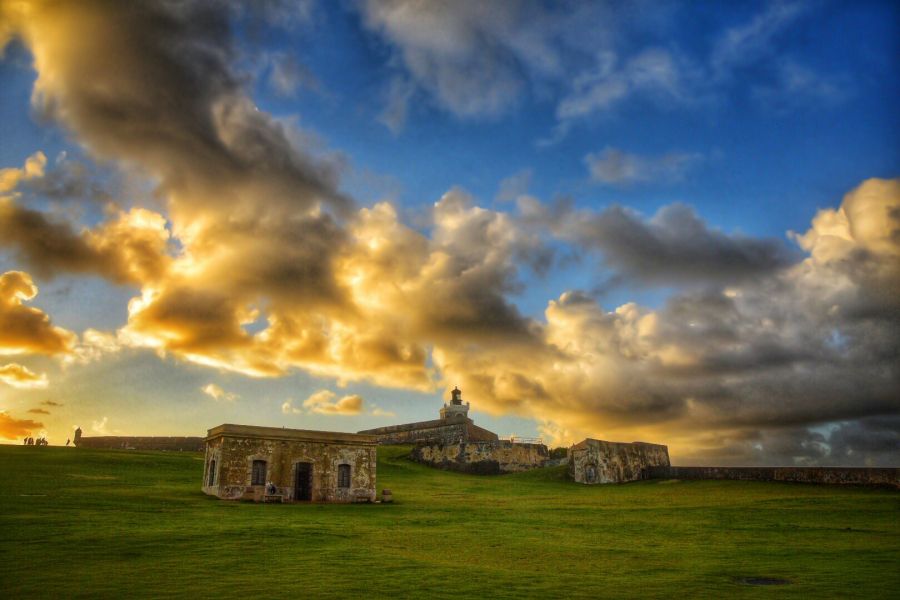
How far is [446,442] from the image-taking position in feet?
184

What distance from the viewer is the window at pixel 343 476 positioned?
3114 cm

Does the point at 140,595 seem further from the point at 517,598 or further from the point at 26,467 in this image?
the point at 26,467

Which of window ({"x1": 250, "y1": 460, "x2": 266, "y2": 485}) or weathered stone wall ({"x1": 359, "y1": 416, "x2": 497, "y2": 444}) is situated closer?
window ({"x1": 250, "y1": 460, "x2": 266, "y2": 485})

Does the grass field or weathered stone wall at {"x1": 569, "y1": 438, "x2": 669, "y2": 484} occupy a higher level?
weathered stone wall at {"x1": 569, "y1": 438, "x2": 669, "y2": 484}

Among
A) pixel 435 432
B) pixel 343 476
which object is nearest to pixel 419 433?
pixel 435 432

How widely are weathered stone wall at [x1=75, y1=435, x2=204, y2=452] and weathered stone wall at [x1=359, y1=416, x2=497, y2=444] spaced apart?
67.7 feet

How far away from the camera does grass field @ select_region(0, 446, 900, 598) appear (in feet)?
36.6

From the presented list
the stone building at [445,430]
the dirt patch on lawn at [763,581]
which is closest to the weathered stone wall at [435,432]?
the stone building at [445,430]

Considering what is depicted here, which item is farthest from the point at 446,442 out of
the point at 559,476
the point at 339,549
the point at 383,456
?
the point at 339,549

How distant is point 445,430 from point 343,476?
34836 millimetres

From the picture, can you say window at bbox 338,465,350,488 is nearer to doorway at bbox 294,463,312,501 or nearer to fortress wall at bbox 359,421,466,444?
doorway at bbox 294,463,312,501

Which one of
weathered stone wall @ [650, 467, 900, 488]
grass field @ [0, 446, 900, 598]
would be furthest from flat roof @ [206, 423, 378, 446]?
weathered stone wall @ [650, 467, 900, 488]

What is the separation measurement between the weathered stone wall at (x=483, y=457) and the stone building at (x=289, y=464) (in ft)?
75.3

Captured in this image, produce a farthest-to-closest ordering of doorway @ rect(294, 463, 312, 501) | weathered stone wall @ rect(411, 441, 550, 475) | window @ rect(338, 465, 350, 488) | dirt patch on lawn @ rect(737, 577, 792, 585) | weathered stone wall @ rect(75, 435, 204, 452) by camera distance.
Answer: weathered stone wall @ rect(75, 435, 204, 452), weathered stone wall @ rect(411, 441, 550, 475), window @ rect(338, 465, 350, 488), doorway @ rect(294, 463, 312, 501), dirt patch on lawn @ rect(737, 577, 792, 585)
